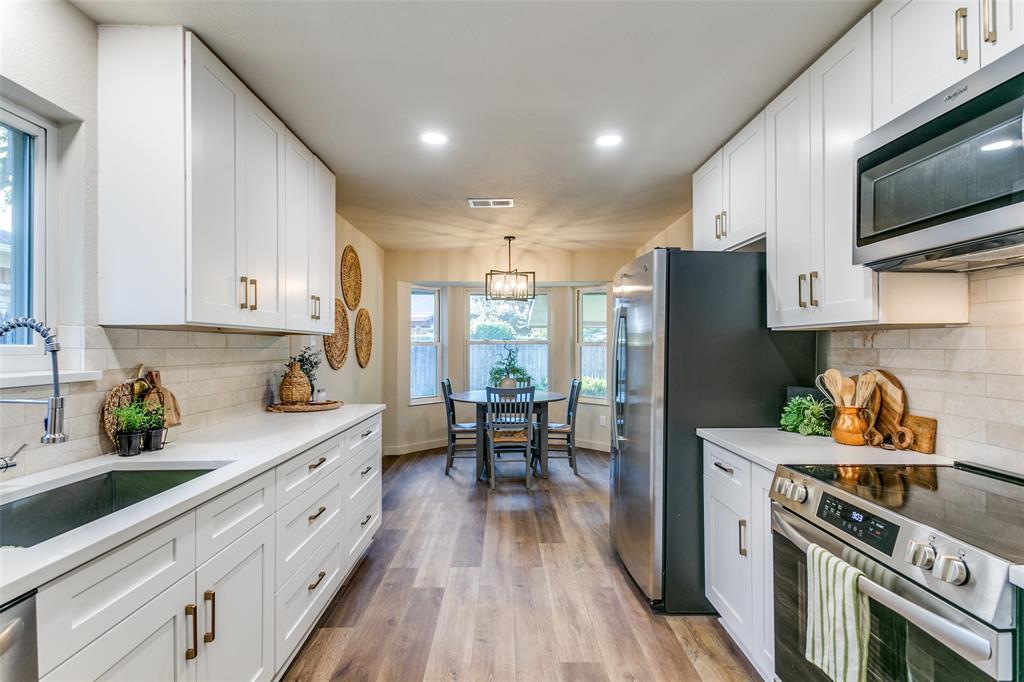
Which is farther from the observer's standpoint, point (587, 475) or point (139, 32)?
point (587, 475)

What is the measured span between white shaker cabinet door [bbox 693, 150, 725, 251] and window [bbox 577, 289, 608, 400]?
2934 millimetres

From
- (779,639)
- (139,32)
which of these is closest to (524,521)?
(779,639)

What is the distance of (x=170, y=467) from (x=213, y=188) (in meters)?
1.04

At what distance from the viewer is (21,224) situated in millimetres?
1594

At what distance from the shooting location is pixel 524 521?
3.64 m

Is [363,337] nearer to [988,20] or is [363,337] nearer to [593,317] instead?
[593,317]

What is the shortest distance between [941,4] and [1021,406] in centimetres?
123

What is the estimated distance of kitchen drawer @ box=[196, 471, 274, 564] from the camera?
138 cm

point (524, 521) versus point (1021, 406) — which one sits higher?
point (1021, 406)

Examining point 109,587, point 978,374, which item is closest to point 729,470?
point 978,374

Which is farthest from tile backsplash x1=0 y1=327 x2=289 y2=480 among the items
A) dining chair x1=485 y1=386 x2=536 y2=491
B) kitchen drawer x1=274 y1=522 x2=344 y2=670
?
dining chair x1=485 y1=386 x2=536 y2=491

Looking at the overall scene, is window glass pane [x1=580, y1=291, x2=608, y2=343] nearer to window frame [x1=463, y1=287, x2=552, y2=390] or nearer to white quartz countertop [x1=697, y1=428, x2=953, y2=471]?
window frame [x1=463, y1=287, x2=552, y2=390]

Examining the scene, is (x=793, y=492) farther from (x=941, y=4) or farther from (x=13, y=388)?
(x=13, y=388)

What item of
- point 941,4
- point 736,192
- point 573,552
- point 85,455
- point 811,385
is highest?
point 941,4
